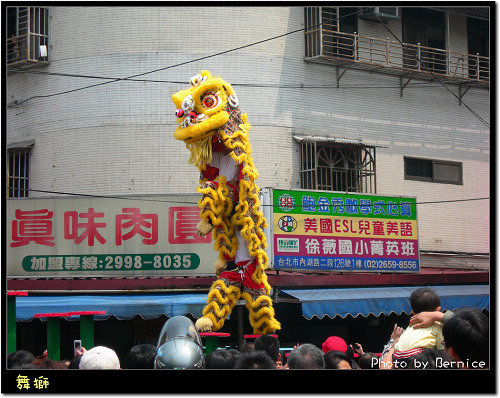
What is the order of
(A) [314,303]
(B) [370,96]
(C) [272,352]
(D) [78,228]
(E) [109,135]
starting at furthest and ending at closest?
(B) [370,96]
(E) [109,135]
(D) [78,228]
(A) [314,303]
(C) [272,352]

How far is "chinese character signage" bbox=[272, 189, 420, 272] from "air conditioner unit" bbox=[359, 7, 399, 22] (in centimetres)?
442

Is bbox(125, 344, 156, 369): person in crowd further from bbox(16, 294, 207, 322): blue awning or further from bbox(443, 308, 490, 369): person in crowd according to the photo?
bbox(16, 294, 207, 322): blue awning

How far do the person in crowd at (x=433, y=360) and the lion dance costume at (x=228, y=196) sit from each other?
15.6ft

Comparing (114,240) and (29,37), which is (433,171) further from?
(29,37)

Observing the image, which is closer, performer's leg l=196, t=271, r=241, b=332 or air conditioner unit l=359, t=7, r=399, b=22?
performer's leg l=196, t=271, r=241, b=332

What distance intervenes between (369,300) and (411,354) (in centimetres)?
907

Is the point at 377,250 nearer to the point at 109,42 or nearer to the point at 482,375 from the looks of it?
the point at 109,42

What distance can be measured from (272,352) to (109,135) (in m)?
9.98

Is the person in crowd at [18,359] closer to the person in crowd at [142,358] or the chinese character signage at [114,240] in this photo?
the person in crowd at [142,358]

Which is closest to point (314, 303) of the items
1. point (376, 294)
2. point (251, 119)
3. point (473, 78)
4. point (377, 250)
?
point (376, 294)

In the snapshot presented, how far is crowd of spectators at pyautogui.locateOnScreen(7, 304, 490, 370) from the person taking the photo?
172 inches

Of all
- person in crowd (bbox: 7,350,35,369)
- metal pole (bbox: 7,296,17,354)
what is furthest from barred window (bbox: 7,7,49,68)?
person in crowd (bbox: 7,350,35,369)

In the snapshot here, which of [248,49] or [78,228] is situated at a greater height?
[248,49]

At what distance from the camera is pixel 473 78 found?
19.2 m
